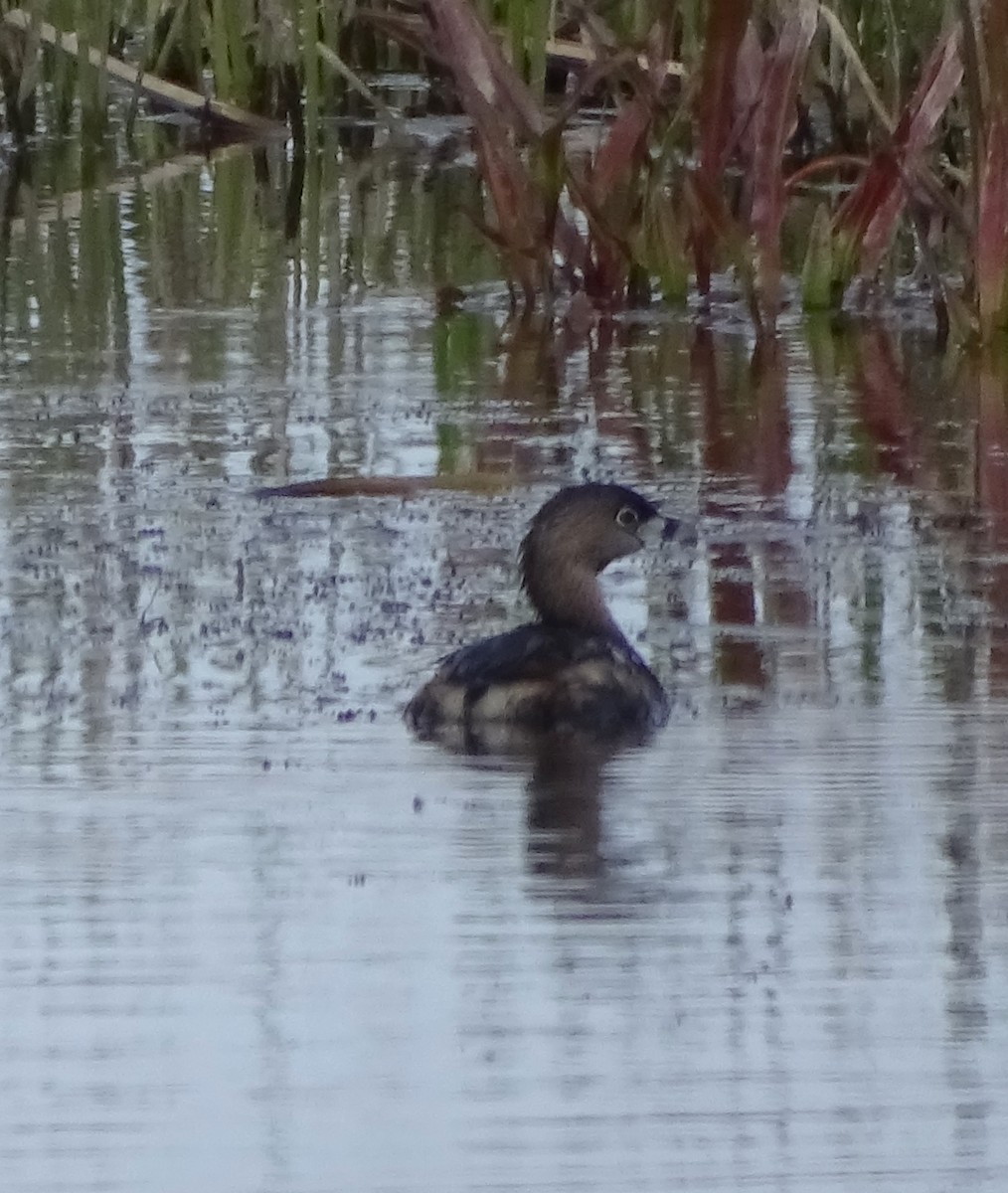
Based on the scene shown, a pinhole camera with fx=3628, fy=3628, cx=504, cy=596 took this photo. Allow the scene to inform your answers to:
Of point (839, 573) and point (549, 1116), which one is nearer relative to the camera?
point (549, 1116)

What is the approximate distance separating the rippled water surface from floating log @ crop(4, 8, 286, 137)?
624cm

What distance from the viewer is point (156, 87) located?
1598 centimetres

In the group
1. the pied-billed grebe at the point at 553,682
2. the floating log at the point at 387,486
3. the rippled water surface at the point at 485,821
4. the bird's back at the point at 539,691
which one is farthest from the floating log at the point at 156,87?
the bird's back at the point at 539,691

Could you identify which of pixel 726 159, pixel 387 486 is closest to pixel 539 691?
pixel 387 486

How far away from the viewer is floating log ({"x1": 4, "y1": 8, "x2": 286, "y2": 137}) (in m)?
15.1

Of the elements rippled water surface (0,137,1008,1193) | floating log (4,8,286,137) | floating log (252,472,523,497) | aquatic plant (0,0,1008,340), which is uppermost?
floating log (4,8,286,137)

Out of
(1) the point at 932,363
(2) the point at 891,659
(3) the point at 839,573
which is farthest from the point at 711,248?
(2) the point at 891,659

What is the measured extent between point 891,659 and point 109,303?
536 centimetres

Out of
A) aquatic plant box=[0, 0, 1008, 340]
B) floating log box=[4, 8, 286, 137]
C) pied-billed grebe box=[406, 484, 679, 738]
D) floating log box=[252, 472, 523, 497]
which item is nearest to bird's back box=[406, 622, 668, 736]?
pied-billed grebe box=[406, 484, 679, 738]

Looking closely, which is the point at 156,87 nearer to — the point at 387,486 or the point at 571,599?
the point at 387,486

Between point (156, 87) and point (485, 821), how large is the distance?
11.3 metres

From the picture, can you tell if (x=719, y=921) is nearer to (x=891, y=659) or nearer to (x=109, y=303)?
(x=891, y=659)

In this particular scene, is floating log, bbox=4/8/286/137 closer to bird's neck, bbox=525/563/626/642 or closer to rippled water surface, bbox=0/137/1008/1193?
rippled water surface, bbox=0/137/1008/1193

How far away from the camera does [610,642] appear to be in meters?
5.97
